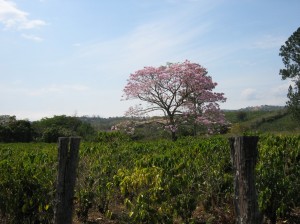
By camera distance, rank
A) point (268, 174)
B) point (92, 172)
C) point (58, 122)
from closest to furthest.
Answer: point (268, 174), point (92, 172), point (58, 122)

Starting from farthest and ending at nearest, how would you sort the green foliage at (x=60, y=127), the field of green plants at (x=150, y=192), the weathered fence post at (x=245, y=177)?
the green foliage at (x=60, y=127) < the field of green plants at (x=150, y=192) < the weathered fence post at (x=245, y=177)

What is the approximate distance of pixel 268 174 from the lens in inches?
257

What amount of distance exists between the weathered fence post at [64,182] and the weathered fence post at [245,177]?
1866 millimetres

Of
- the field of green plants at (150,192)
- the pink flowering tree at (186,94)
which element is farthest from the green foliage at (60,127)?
the field of green plants at (150,192)

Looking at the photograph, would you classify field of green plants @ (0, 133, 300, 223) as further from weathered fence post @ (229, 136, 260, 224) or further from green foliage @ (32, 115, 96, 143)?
green foliage @ (32, 115, 96, 143)

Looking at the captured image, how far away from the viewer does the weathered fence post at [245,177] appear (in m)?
3.76

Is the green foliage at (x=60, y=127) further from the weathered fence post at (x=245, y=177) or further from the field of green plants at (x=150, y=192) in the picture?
the weathered fence post at (x=245, y=177)

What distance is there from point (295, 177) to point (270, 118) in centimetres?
4706

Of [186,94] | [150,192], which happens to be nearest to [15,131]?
[186,94]

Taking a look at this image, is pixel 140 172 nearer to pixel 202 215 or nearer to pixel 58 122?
pixel 202 215

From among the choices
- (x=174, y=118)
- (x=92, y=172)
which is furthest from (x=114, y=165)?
(x=174, y=118)

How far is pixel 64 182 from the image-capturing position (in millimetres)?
4406

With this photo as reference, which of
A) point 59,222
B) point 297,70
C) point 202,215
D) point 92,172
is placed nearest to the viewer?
point 59,222

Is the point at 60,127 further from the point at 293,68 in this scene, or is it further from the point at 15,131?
the point at 293,68
